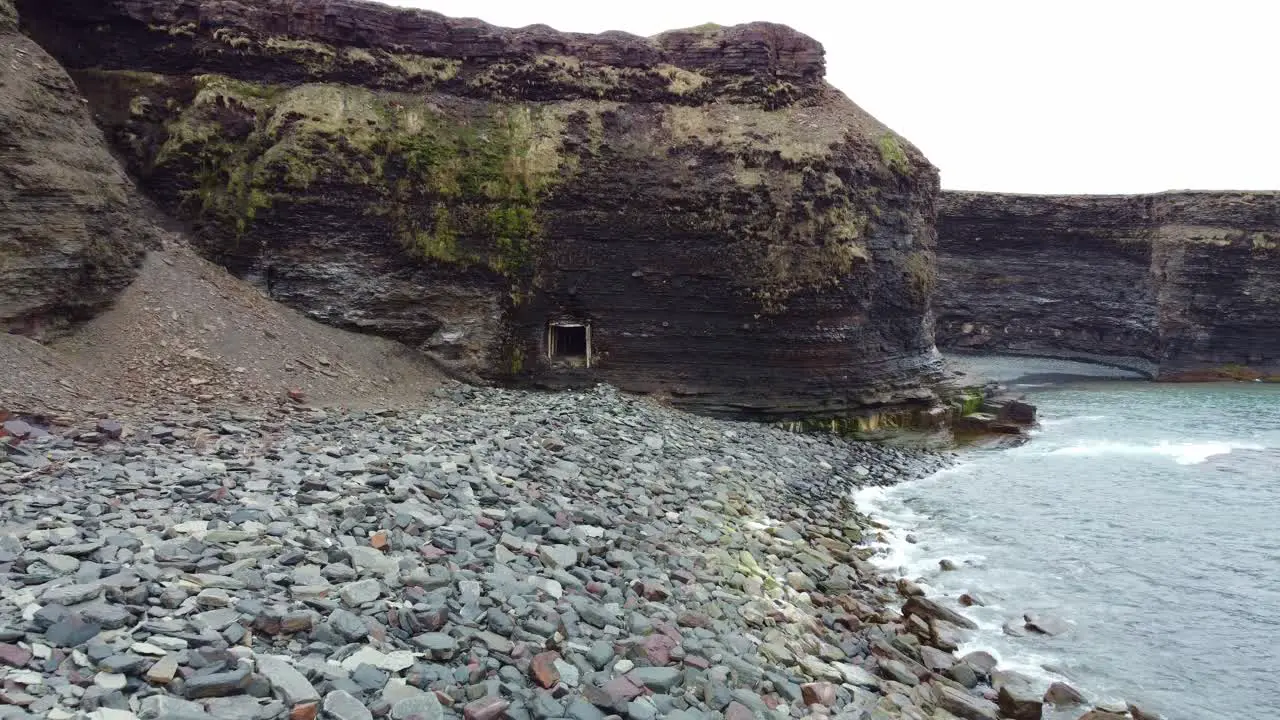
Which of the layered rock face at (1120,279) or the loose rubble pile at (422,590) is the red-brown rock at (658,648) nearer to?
the loose rubble pile at (422,590)

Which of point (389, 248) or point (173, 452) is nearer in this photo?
point (173, 452)

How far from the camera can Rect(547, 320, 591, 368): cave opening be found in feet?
74.0

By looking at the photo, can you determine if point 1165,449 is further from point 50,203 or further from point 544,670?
point 50,203

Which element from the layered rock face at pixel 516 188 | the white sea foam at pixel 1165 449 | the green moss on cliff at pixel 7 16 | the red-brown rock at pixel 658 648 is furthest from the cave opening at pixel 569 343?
the red-brown rock at pixel 658 648

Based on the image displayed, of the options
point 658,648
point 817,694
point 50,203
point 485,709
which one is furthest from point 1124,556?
point 50,203

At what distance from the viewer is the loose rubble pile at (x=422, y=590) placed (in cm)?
516

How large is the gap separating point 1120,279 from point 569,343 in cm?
4619

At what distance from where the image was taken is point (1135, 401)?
119 ft

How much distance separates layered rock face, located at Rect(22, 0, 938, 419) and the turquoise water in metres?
6.17

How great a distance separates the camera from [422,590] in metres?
6.92

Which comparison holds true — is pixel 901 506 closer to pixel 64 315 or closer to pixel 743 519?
pixel 743 519

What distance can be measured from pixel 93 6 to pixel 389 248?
31.5 ft

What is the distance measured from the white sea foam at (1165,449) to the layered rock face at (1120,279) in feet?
91.1

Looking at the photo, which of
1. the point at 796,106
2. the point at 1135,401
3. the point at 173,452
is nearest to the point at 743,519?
the point at 173,452
